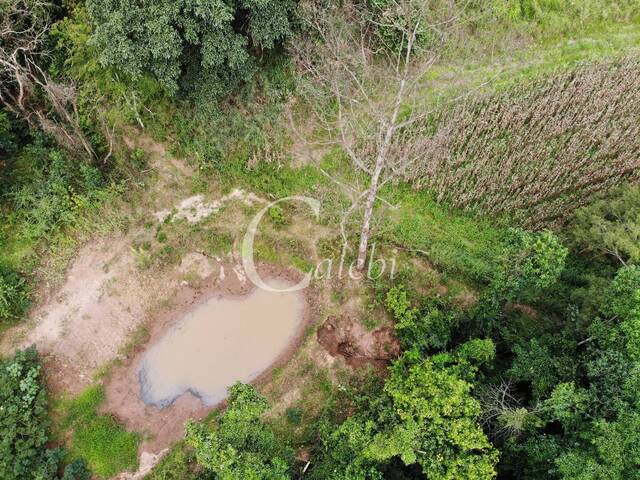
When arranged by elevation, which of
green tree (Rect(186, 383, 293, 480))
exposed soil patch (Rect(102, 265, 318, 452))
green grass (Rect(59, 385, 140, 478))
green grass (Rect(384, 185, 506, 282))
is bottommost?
green grass (Rect(59, 385, 140, 478))

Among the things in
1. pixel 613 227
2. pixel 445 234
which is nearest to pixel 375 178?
pixel 445 234

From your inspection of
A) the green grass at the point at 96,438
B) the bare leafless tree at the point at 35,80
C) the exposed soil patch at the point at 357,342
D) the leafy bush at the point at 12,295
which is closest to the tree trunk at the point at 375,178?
the exposed soil patch at the point at 357,342

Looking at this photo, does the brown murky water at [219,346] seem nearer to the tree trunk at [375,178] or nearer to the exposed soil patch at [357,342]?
the exposed soil patch at [357,342]

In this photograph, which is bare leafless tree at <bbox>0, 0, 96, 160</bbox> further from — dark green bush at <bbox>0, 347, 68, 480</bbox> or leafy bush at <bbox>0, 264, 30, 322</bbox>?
dark green bush at <bbox>0, 347, 68, 480</bbox>

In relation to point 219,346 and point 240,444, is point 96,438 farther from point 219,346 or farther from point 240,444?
point 240,444

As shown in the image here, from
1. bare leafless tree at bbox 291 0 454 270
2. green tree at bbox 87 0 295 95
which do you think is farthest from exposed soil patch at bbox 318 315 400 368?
green tree at bbox 87 0 295 95

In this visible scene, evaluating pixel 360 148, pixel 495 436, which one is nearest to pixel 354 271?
pixel 360 148
